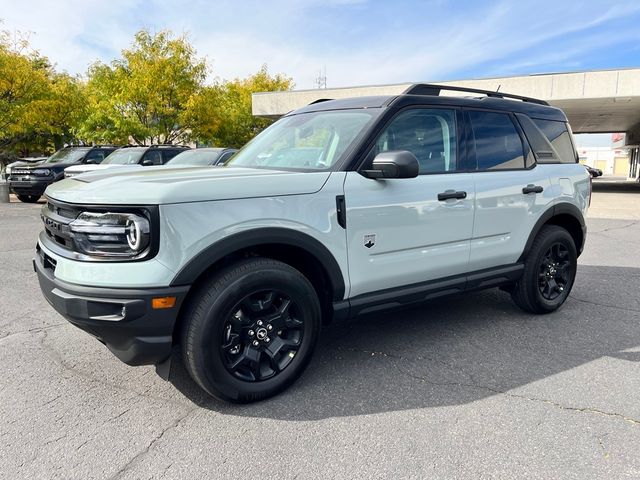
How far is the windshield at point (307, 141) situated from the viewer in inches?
127

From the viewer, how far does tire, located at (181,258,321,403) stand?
2.56 m

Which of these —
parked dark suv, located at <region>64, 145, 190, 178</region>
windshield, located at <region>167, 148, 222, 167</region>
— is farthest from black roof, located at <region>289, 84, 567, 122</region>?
parked dark suv, located at <region>64, 145, 190, 178</region>

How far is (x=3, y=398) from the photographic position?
2.87 meters

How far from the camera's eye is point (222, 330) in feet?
8.60

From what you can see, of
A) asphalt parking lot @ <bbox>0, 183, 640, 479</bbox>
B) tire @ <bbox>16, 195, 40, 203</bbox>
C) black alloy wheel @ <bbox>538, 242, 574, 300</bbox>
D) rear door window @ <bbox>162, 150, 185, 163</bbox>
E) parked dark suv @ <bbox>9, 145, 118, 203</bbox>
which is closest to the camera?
asphalt parking lot @ <bbox>0, 183, 640, 479</bbox>

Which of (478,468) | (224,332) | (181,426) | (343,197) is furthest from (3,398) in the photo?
(478,468)

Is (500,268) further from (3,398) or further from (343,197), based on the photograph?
(3,398)

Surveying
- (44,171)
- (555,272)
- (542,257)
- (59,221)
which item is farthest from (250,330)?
(44,171)

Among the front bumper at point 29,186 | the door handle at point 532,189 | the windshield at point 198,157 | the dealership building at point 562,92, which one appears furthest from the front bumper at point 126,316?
the dealership building at point 562,92

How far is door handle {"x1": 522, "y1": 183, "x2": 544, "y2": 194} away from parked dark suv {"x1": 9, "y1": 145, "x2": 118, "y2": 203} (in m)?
13.6

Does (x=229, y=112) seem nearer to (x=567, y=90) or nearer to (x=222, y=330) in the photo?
(x=567, y=90)

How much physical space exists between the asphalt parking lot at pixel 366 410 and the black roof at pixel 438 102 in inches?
72.7

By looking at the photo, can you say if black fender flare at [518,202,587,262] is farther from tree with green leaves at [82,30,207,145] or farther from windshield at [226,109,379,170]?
tree with green leaves at [82,30,207,145]

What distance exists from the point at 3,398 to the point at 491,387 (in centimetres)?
304
